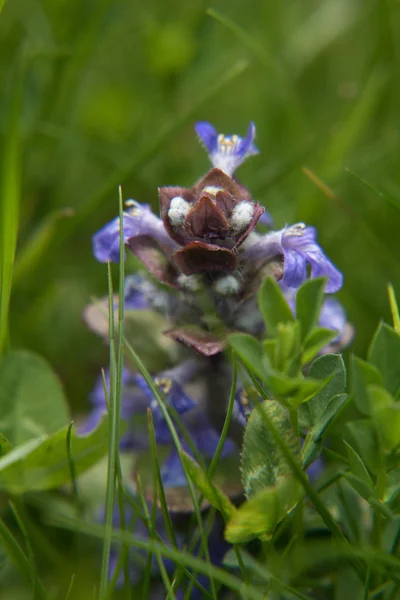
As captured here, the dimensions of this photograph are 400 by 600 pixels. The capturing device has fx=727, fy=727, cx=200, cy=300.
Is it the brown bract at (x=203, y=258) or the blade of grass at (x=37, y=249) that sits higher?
the blade of grass at (x=37, y=249)

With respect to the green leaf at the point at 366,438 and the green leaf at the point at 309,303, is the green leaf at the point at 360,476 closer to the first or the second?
the green leaf at the point at 366,438

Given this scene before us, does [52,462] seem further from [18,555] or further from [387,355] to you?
[387,355]

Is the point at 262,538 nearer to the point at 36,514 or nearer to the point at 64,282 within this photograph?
the point at 36,514

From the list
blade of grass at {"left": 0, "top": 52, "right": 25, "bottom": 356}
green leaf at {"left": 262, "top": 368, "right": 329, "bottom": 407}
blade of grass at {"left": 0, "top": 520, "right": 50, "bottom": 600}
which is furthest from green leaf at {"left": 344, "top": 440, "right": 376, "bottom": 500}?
blade of grass at {"left": 0, "top": 52, "right": 25, "bottom": 356}

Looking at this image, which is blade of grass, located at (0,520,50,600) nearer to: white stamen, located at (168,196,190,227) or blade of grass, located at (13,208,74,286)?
white stamen, located at (168,196,190,227)

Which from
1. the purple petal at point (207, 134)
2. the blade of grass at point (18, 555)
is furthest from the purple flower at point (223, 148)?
the blade of grass at point (18, 555)

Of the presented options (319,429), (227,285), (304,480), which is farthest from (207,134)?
(304,480)

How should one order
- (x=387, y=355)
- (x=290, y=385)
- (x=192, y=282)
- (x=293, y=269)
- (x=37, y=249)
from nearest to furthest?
(x=290, y=385)
(x=387, y=355)
(x=293, y=269)
(x=192, y=282)
(x=37, y=249)
